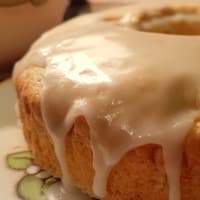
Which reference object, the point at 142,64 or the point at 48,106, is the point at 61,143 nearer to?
the point at 48,106

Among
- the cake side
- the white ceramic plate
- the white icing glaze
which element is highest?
the white icing glaze

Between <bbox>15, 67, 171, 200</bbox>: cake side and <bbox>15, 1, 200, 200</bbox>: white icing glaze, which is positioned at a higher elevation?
<bbox>15, 1, 200, 200</bbox>: white icing glaze

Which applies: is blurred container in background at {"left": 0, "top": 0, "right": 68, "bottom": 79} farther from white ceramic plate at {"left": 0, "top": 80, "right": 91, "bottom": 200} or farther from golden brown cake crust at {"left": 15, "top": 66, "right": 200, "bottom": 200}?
golden brown cake crust at {"left": 15, "top": 66, "right": 200, "bottom": 200}

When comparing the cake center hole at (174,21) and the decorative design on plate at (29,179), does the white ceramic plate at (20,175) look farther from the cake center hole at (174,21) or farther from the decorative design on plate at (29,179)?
the cake center hole at (174,21)

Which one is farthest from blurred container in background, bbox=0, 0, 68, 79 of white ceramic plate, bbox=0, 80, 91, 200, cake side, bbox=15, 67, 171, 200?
cake side, bbox=15, 67, 171, 200

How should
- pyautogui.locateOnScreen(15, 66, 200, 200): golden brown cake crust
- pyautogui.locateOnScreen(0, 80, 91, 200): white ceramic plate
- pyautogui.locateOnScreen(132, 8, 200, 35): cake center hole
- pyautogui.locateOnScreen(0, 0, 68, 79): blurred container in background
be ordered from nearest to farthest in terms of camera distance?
pyautogui.locateOnScreen(15, 66, 200, 200): golden brown cake crust
pyautogui.locateOnScreen(0, 80, 91, 200): white ceramic plate
pyautogui.locateOnScreen(132, 8, 200, 35): cake center hole
pyautogui.locateOnScreen(0, 0, 68, 79): blurred container in background

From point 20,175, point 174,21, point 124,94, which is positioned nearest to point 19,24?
point 174,21
